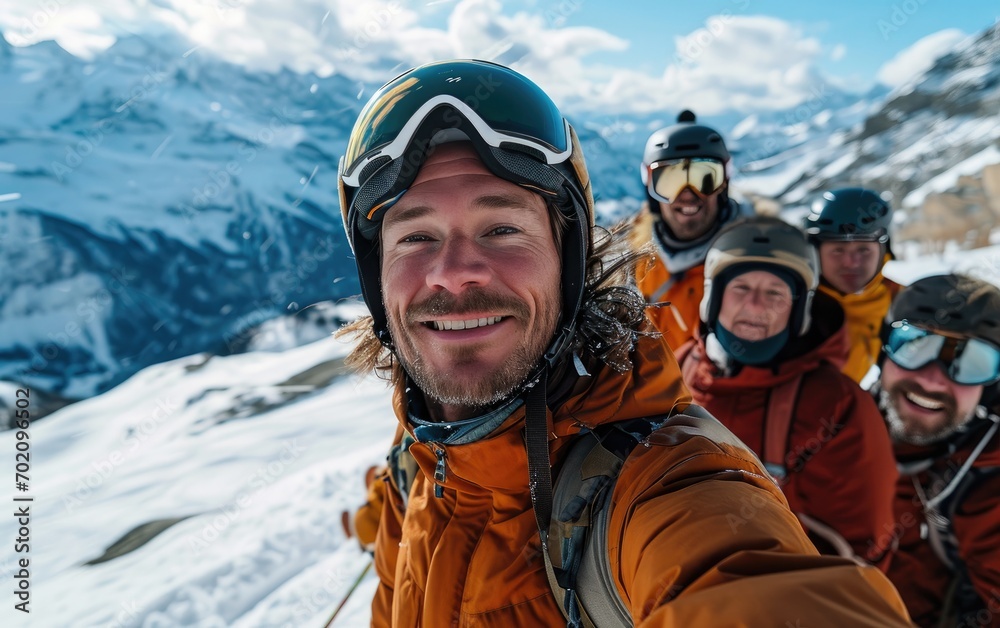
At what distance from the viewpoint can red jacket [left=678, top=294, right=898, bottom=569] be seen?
242 cm

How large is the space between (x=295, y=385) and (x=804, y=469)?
1173 cm

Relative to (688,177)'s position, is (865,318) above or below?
below

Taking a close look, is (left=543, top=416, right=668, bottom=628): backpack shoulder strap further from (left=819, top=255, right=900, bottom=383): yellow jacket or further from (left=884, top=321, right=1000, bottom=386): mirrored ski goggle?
(left=819, top=255, right=900, bottom=383): yellow jacket

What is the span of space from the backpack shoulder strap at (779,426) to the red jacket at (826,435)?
0.07 feet

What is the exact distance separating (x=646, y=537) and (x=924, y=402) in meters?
2.68

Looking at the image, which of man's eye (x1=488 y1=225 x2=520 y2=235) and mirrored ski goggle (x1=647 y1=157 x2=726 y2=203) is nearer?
man's eye (x1=488 y1=225 x2=520 y2=235)

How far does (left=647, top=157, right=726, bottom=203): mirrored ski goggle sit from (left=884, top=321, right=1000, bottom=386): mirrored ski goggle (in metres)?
2.15

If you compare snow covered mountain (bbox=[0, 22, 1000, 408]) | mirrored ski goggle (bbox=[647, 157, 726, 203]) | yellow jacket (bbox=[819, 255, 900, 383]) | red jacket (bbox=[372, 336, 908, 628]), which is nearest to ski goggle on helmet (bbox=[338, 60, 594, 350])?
red jacket (bbox=[372, 336, 908, 628])

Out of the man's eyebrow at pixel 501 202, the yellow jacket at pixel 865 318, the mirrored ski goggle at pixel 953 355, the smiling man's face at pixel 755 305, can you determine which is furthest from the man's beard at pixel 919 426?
the man's eyebrow at pixel 501 202

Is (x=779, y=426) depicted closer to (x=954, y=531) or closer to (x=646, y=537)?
(x=954, y=531)

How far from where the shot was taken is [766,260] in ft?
9.89

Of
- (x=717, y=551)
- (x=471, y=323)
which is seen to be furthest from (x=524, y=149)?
(x=717, y=551)

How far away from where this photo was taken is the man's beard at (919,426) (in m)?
2.75

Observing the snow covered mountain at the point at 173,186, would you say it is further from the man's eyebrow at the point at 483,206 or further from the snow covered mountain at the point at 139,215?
the man's eyebrow at the point at 483,206
